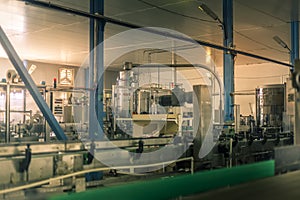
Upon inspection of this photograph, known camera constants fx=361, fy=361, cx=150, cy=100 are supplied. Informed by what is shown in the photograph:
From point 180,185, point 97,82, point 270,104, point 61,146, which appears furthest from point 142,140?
point 270,104

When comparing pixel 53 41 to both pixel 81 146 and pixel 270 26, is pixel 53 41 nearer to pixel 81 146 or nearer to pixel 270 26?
pixel 270 26

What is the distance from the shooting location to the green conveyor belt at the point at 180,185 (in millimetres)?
1156

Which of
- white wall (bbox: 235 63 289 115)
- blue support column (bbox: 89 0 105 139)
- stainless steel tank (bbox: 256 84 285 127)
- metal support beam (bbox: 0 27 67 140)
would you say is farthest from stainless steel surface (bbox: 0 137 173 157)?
white wall (bbox: 235 63 289 115)

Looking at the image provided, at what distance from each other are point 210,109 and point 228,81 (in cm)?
145

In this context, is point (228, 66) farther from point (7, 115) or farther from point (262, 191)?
point (262, 191)

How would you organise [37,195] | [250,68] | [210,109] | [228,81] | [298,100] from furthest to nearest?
[250,68] < [228,81] < [210,109] < [298,100] < [37,195]

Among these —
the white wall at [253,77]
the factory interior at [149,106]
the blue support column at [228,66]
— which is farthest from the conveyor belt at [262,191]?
the white wall at [253,77]

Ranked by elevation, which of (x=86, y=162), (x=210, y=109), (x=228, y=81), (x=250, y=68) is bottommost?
→ (x=86, y=162)

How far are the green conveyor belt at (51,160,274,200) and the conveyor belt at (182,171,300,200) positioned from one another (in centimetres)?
9

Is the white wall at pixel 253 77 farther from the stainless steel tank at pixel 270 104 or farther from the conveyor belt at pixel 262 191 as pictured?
the conveyor belt at pixel 262 191

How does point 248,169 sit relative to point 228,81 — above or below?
below

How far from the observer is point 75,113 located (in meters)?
7.62

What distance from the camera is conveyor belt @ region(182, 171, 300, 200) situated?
1.31m

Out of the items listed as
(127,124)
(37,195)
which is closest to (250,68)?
(127,124)
